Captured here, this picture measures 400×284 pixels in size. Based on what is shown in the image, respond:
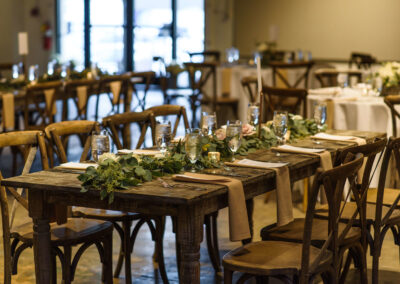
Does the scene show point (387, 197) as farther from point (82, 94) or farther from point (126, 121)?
point (82, 94)

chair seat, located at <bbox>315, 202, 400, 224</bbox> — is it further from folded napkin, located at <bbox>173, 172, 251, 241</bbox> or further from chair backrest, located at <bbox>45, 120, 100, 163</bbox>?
chair backrest, located at <bbox>45, 120, 100, 163</bbox>

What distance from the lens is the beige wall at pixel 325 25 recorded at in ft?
38.7

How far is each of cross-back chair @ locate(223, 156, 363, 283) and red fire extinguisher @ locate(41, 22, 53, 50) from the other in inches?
472

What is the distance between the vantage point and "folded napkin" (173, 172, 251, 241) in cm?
272

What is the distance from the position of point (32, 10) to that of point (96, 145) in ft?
37.1

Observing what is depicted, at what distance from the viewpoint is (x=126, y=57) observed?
15.3 metres

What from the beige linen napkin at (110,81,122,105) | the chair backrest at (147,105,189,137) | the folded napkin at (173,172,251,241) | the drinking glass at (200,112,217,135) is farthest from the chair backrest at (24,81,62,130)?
the folded napkin at (173,172,251,241)

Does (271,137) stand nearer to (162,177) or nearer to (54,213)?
(162,177)

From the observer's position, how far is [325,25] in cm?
1270

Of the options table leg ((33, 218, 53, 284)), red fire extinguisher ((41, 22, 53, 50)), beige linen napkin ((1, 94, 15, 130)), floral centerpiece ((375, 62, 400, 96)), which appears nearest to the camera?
table leg ((33, 218, 53, 284))

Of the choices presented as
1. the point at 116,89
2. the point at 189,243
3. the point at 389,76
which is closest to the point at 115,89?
the point at 116,89

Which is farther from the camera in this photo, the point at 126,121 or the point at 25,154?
the point at 126,121

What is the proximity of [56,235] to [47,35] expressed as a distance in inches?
460

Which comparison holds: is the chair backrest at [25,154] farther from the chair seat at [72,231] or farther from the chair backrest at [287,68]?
the chair backrest at [287,68]
